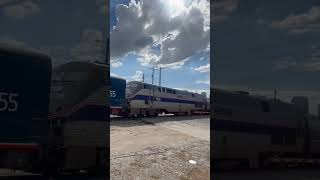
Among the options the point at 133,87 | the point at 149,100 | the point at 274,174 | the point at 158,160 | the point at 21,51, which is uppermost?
the point at 133,87

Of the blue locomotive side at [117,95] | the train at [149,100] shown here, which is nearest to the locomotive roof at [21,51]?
the blue locomotive side at [117,95]

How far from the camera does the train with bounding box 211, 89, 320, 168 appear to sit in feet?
12.2

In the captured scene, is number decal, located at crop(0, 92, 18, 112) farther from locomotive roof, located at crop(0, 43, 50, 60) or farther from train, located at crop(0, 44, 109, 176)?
locomotive roof, located at crop(0, 43, 50, 60)

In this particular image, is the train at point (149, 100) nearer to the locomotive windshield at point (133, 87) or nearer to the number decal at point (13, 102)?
the locomotive windshield at point (133, 87)

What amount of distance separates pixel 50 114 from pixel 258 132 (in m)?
1.82

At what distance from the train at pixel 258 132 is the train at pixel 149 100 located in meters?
20.4

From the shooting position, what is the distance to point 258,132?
3.78 m

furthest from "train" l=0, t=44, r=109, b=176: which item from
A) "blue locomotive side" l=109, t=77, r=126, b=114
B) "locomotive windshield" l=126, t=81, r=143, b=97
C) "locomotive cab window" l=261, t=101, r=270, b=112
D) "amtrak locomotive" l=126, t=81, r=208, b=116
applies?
"locomotive windshield" l=126, t=81, r=143, b=97

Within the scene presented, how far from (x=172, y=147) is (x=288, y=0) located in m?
8.92

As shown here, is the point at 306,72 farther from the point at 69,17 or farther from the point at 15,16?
the point at 15,16

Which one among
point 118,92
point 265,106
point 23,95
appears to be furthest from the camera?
point 118,92

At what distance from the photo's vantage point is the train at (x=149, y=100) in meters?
25.8

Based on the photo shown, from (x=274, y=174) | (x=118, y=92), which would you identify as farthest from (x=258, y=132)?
(x=118, y=92)

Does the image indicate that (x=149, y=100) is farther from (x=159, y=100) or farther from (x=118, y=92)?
(x=118, y=92)
